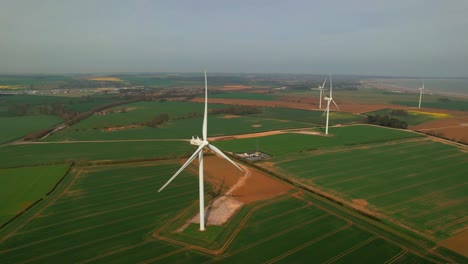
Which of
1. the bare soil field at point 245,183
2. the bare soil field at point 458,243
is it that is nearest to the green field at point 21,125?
the bare soil field at point 245,183

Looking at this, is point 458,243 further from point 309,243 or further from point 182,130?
point 182,130

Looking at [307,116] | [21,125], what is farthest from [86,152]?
[307,116]

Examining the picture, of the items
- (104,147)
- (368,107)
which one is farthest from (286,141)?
(368,107)

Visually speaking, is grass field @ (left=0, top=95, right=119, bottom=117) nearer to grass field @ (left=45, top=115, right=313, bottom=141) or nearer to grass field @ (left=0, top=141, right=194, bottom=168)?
grass field @ (left=45, top=115, right=313, bottom=141)

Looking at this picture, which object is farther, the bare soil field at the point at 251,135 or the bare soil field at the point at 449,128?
the bare soil field at the point at 449,128

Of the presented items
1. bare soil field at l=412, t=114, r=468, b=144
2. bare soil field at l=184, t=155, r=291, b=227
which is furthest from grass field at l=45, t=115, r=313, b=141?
bare soil field at l=412, t=114, r=468, b=144

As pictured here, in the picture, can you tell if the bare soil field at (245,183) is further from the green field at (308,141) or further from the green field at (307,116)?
the green field at (307,116)
